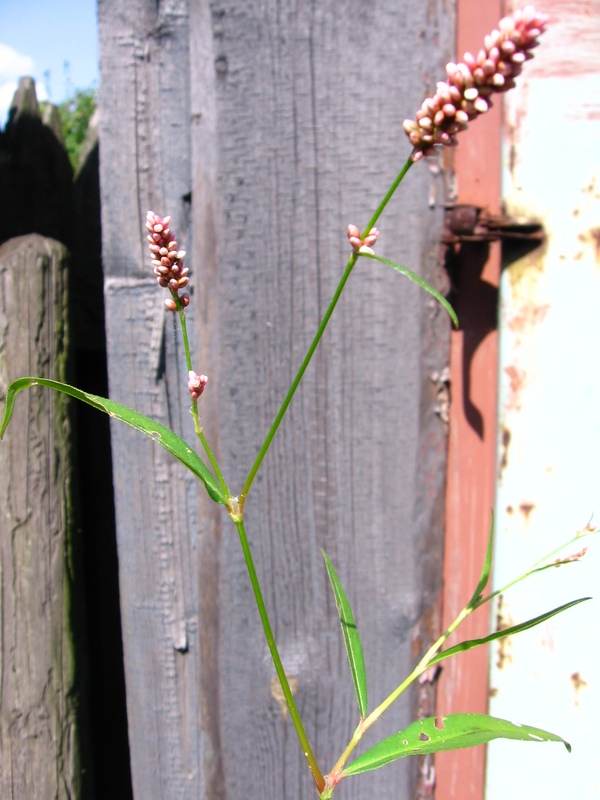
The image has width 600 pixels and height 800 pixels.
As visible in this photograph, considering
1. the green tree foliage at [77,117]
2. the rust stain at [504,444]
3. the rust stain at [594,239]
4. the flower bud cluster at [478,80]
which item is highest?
the green tree foliage at [77,117]

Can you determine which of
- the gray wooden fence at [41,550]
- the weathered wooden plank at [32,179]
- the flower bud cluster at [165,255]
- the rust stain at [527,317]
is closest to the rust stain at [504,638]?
the rust stain at [527,317]

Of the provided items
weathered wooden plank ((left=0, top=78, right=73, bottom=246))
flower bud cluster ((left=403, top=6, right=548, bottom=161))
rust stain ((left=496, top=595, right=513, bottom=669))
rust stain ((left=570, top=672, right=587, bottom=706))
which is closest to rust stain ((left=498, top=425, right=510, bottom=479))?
rust stain ((left=496, top=595, right=513, bottom=669))

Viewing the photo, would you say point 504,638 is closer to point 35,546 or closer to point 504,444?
point 504,444

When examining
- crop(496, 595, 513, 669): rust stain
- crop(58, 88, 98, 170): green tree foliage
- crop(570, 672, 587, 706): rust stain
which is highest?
crop(58, 88, 98, 170): green tree foliage

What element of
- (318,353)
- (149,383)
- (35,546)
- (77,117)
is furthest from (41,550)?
(77,117)

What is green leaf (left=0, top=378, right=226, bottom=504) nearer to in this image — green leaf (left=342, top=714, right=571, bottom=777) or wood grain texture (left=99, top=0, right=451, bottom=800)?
green leaf (left=342, top=714, right=571, bottom=777)

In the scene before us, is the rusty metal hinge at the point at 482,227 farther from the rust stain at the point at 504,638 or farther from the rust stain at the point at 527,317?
the rust stain at the point at 504,638
